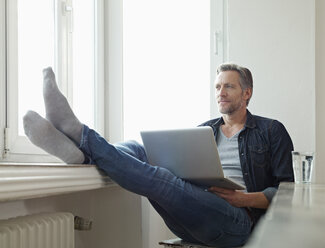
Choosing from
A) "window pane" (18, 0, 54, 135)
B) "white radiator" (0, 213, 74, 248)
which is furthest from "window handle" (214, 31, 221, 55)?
"white radiator" (0, 213, 74, 248)

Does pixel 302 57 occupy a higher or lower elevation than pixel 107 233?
higher

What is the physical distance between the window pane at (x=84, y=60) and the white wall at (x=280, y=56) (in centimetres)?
72

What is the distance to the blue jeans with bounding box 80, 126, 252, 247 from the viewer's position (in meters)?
1.51

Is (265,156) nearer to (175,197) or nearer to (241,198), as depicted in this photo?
(241,198)

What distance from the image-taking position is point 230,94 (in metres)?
2.05

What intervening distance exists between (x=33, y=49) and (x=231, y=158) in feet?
3.12

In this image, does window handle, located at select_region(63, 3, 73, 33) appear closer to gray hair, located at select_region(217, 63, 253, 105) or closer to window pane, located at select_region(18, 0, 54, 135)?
window pane, located at select_region(18, 0, 54, 135)

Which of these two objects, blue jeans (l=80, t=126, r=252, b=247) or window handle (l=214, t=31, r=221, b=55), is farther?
window handle (l=214, t=31, r=221, b=55)

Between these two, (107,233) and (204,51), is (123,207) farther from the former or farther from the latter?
(204,51)

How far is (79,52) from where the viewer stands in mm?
2289

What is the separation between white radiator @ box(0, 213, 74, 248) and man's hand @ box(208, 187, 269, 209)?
53 centimetres

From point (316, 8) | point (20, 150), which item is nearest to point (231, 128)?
point (316, 8)

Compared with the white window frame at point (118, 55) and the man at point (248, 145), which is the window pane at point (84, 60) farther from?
the man at point (248, 145)

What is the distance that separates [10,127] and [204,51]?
118 cm
